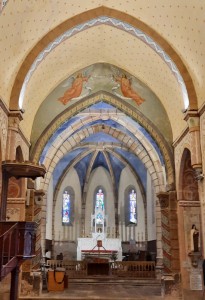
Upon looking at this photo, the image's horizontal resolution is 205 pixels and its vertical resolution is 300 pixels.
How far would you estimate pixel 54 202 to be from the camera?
2288 cm

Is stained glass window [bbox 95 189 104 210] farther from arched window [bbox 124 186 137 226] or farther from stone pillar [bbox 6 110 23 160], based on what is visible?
stone pillar [bbox 6 110 23 160]

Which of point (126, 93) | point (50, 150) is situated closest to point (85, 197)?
point (50, 150)

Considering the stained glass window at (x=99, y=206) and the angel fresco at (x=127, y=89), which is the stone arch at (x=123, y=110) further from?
the stained glass window at (x=99, y=206)

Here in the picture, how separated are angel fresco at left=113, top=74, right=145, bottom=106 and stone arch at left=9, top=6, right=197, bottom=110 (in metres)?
2.98

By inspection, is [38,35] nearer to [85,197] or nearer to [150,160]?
[150,160]

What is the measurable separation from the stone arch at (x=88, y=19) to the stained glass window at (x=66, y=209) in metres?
14.5

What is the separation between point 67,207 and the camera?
24094 mm

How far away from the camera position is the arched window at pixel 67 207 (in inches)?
944

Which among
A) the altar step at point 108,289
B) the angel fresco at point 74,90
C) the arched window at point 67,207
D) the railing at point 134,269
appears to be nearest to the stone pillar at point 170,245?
the altar step at point 108,289

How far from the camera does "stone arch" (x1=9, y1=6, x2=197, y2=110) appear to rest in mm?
10148

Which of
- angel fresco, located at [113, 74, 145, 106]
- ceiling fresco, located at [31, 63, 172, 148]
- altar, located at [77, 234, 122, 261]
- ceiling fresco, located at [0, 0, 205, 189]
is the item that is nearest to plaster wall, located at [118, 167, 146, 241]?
altar, located at [77, 234, 122, 261]

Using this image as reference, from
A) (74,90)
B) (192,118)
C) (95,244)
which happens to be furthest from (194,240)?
(95,244)

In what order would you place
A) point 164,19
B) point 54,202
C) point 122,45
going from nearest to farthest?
point 164,19 < point 122,45 < point 54,202

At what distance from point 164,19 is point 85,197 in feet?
53.0
